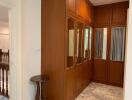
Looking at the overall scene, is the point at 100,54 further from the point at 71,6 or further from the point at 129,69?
the point at 129,69

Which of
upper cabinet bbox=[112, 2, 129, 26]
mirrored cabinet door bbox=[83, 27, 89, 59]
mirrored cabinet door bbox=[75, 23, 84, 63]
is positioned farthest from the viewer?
upper cabinet bbox=[112, 2, 129, 26]

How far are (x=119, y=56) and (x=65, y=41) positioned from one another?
2239 millimetres

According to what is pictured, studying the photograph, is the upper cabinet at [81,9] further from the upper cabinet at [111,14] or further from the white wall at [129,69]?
the white wall at [129,69]

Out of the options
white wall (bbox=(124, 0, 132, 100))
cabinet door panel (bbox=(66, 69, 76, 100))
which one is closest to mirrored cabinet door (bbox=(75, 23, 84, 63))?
cabinet door panel (bbox=(66, 69, 76, 100))

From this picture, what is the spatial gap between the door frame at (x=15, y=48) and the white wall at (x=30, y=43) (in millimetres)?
95

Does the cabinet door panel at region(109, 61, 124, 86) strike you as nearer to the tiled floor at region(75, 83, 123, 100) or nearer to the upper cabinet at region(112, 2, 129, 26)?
the tiled floor at region(75, 83, 123, 100)

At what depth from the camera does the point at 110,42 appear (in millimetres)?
4066

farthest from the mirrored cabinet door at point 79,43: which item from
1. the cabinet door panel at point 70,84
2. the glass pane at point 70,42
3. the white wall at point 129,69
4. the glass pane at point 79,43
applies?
the white wall at point 129,69

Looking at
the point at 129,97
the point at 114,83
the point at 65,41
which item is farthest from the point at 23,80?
the point at 114,83

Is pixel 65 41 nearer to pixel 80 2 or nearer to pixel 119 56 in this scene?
pixel 80 2

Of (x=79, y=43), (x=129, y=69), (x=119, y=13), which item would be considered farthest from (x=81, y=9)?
(x=129, y=69)

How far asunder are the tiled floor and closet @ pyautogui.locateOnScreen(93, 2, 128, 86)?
0.32 metres

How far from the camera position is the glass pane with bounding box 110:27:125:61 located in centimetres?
390

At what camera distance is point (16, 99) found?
2.49 meters
